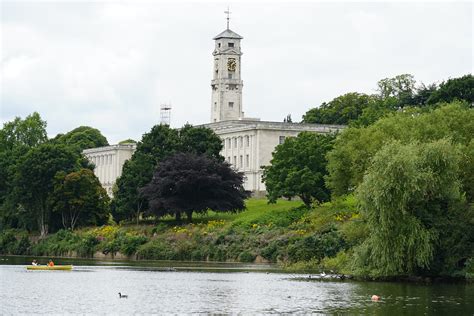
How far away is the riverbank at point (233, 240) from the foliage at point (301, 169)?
1984mm

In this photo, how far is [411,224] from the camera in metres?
74.2

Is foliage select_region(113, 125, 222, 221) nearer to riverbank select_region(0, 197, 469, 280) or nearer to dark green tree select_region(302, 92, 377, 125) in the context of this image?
riverbank select_region(0, 197, 469, 280)

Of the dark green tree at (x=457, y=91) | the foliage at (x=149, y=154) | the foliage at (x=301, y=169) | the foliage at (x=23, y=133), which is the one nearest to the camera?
the foliage at (x=301, y=169)

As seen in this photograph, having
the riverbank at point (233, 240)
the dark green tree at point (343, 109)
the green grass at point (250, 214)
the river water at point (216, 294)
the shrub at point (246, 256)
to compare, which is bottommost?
the river water at point (216, 294)

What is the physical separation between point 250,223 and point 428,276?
46.9 metres

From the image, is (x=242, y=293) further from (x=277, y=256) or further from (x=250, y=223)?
(x=250, y=223)

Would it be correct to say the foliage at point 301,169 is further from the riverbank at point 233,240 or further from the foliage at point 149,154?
the foliage at point 149,154

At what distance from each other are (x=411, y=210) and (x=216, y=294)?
1363 centimetres

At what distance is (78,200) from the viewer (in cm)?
13788

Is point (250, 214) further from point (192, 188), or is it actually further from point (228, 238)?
point (228, 238)

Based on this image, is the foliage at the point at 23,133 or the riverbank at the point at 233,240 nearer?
the riverbank at the point at 233,240

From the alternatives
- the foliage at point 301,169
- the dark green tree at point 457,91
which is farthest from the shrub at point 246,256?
the dark green tree at point 457,91

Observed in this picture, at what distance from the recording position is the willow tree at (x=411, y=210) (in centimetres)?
7388

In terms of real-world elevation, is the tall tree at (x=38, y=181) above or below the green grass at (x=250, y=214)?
above
